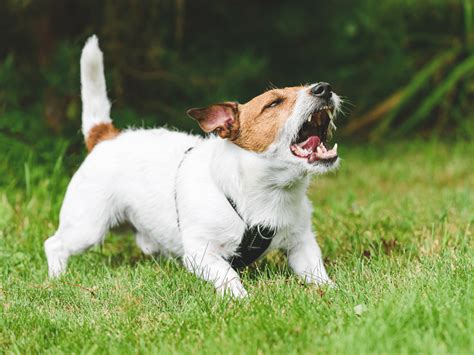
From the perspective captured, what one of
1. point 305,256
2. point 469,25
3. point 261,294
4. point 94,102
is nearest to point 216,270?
point 261,294

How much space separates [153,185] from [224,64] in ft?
12.9

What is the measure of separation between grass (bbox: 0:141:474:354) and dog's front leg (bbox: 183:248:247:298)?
0.05 meters

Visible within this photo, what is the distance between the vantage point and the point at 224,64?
7.86 meters

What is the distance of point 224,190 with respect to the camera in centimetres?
376

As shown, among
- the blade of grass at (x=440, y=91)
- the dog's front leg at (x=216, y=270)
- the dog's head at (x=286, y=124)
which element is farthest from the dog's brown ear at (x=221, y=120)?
the blade of grass at (x=440, y=91)

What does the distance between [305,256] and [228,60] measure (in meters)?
4.42

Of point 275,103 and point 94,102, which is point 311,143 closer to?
point 275,103

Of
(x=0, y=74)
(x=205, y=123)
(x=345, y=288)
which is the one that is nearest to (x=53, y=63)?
(x=0, y=74)

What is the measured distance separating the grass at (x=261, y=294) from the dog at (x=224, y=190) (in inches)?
5.3

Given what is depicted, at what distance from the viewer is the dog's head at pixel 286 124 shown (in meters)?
3.60

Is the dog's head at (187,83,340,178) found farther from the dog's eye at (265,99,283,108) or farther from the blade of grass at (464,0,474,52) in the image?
the blade of grass at (464,0,474,52)

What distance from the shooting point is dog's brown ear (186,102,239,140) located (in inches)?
150

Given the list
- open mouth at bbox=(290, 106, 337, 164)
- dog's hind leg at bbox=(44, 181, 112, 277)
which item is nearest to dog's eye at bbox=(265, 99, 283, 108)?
open mouth at bbox=(290, 106, 337, 164)

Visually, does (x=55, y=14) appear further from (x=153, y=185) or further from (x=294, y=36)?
(x=153, y=185)
